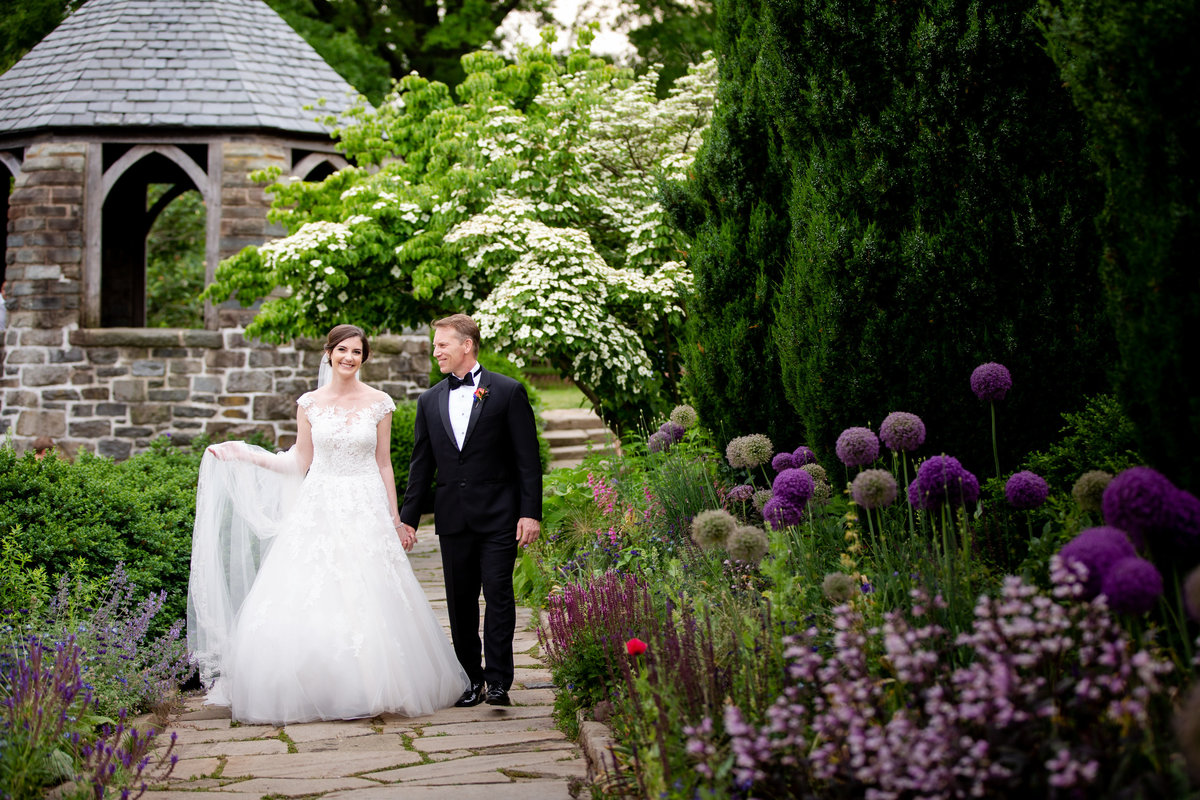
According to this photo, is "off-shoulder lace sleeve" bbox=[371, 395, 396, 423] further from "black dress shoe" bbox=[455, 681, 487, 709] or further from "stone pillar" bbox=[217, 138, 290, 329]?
"stone pillar" bbox=[217, 138, 290, 329]

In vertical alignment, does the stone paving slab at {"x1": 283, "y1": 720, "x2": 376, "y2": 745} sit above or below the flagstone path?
below

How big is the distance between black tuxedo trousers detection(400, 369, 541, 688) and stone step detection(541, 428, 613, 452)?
10167 mm

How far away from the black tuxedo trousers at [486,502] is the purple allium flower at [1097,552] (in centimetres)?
286

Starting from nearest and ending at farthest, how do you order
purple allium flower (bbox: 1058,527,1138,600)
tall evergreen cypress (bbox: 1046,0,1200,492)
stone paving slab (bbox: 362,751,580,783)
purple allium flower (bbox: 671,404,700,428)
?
purple allium flower (bbox: 1058,527,1138,600) < tall evergreen cypress (bbox: 1046,0,1200,492) < stone paving slab (bbox: 362,751,580,783) < purple allium flower (bbox: 671,404,700,428)

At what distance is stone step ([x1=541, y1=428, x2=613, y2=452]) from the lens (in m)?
15.4

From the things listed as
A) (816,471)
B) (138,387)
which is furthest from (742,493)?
(138,387)

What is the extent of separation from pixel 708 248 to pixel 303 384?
7.84m

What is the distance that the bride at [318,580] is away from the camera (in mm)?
4520

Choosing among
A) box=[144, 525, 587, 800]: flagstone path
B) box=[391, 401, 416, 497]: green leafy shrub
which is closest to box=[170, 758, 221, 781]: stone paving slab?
box=[144, 525, 587, 800]: flagstone path

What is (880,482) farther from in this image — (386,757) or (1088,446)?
(386,757)

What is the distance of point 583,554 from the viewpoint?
21.4ft

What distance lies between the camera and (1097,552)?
7.32 ft

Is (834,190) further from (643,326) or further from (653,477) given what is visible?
(643,326)

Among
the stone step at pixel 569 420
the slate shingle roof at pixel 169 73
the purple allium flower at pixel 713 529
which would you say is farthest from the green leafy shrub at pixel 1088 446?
the stone step at pixel 569 420
